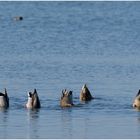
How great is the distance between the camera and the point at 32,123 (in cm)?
3008

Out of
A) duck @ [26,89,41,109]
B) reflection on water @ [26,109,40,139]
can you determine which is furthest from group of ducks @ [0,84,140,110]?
reflection on water @ [26,109,40,139]

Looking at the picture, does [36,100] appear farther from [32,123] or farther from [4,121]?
[32,123]

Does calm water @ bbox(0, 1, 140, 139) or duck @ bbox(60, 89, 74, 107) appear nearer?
calm water @ bbox(0, 1, 140, 139)

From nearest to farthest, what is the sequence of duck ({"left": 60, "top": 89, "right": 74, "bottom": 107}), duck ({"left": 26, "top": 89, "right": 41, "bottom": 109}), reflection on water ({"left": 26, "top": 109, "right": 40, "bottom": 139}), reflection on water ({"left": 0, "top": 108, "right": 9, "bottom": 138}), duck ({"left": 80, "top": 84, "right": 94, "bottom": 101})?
reflection on water ({"left": 26, "top": 109, "right": 40, "bottom": 139})
reflection on water ({"left": 0, "top": 108, "right": 9, "bottom": 138})
duck ({"left": 26, "top": 89, "right": 41, "bottom": 109})
duck ({"left": 60, "top": 89, "right": 74, "bottom": 107})
duck ({"left": 80, "top": 84, "right": 94, "bottom": 101})

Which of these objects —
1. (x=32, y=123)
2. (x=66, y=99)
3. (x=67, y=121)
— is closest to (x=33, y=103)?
(x=66, y=99)

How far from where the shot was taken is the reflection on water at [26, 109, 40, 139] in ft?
92.2

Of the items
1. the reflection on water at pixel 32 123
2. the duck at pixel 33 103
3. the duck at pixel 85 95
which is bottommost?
the reflection on water at pixel 32 123

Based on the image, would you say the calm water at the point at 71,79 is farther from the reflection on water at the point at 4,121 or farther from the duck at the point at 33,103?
the duck at the point at 33,103

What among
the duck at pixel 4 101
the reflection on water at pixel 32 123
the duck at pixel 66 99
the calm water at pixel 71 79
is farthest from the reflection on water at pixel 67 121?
the duck at pixel 4 101

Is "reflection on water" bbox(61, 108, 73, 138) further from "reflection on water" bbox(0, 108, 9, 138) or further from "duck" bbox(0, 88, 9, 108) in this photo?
"duck" bbox(0, 88, 9, 108)

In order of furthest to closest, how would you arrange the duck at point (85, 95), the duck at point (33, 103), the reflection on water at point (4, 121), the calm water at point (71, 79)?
the duck at point (85, 95) < the duck at point (33, 103) < the calm water at point (71, 79) < the reflection on water at point (4, 121)

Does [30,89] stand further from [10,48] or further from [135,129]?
[10,48]

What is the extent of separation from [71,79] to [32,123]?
10.7 metres

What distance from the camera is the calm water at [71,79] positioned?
29278 mm
